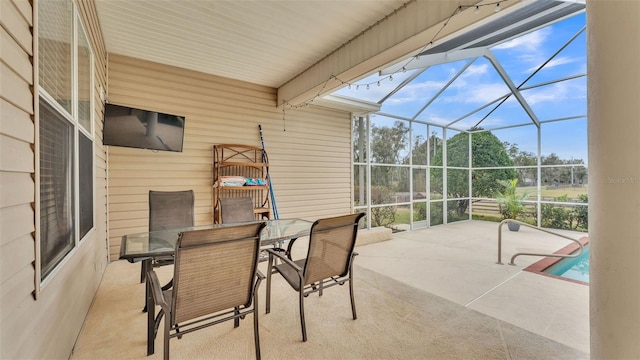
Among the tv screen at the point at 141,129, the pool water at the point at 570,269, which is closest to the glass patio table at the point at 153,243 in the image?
the tv screen at the point at 141,129

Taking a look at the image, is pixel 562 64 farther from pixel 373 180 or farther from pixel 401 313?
pixel 401 313

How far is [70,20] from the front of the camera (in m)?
1.96

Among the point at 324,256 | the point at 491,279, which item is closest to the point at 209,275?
the point at 324,256

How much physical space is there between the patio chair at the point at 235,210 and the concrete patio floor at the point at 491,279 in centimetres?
191

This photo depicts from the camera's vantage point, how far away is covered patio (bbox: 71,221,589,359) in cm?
194

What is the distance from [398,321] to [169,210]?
2.91m

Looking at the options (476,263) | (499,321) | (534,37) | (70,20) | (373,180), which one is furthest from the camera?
(373,180)

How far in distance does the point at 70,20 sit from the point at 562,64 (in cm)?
784

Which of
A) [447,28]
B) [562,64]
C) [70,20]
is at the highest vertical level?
[562,64]

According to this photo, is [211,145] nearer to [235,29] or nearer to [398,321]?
[235,29]

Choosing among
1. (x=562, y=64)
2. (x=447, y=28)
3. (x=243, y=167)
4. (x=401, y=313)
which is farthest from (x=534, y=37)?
(x=243, y=167)

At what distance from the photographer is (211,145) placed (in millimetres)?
4504

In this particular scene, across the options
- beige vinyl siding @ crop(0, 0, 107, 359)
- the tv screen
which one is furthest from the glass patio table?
the tv screen

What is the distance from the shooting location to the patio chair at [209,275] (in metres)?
1.52
